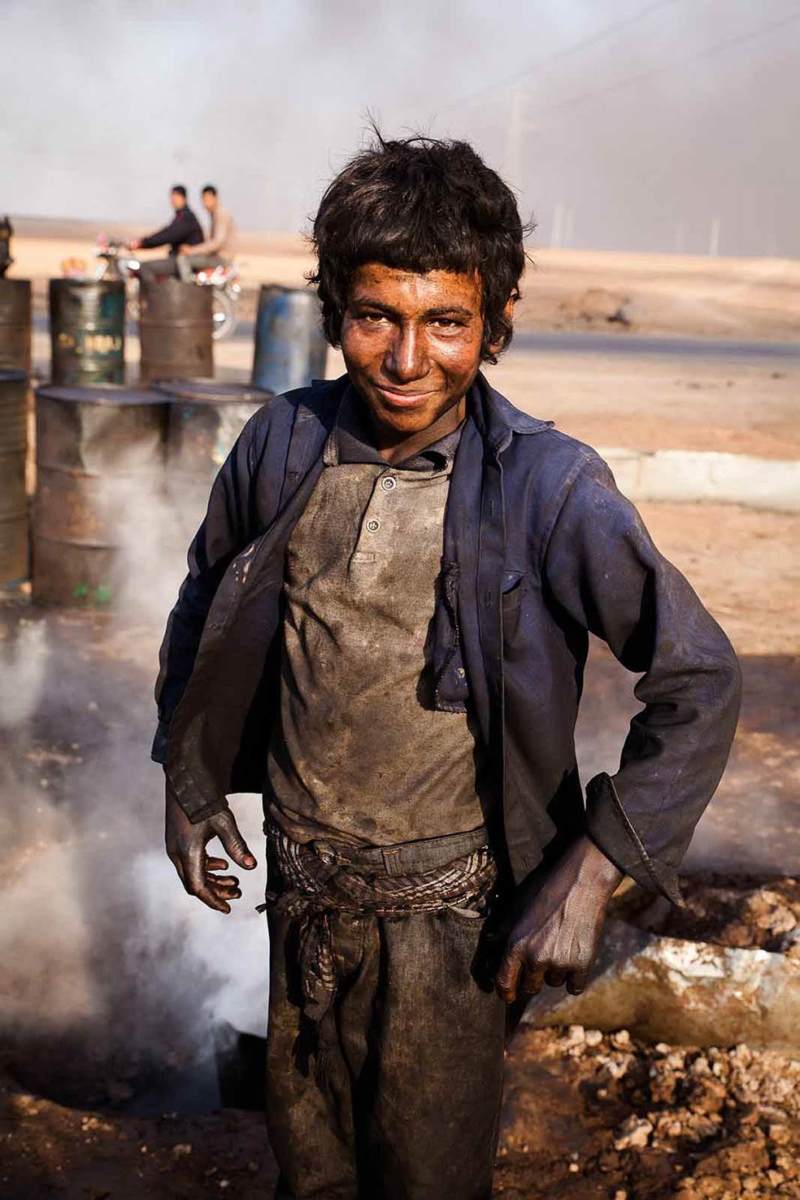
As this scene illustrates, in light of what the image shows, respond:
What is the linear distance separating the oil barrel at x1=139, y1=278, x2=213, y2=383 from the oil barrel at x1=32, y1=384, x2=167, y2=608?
3752 millimetres

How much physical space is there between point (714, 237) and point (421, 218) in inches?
4417

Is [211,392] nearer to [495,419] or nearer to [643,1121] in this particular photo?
[643,1121]

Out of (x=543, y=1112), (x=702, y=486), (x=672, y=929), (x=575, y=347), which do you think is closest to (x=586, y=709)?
(x=672, y=929)

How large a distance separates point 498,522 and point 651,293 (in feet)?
91.3

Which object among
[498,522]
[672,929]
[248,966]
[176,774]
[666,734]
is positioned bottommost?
[248,966]

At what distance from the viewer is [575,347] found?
1789cm

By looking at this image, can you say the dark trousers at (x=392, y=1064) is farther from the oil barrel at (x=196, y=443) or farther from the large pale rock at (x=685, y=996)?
the oil barrel at (x=196, y=443)

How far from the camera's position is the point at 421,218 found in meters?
1.58

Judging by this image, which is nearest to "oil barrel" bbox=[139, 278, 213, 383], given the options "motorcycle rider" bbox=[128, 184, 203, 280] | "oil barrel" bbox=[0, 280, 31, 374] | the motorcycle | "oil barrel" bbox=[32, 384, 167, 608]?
"oil barrel" bbox=[0, 280, 31, 374]

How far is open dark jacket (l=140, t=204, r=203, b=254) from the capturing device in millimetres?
12734

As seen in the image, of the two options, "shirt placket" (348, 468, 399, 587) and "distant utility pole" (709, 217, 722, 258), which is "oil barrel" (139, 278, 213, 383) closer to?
"shirt placket" (348, 468, 399, 587)

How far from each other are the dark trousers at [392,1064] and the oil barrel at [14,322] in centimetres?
829

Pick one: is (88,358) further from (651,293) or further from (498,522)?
(651,293)

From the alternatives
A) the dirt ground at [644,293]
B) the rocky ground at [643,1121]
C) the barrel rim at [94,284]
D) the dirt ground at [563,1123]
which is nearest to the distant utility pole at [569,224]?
the dirt ground at [644,293]
